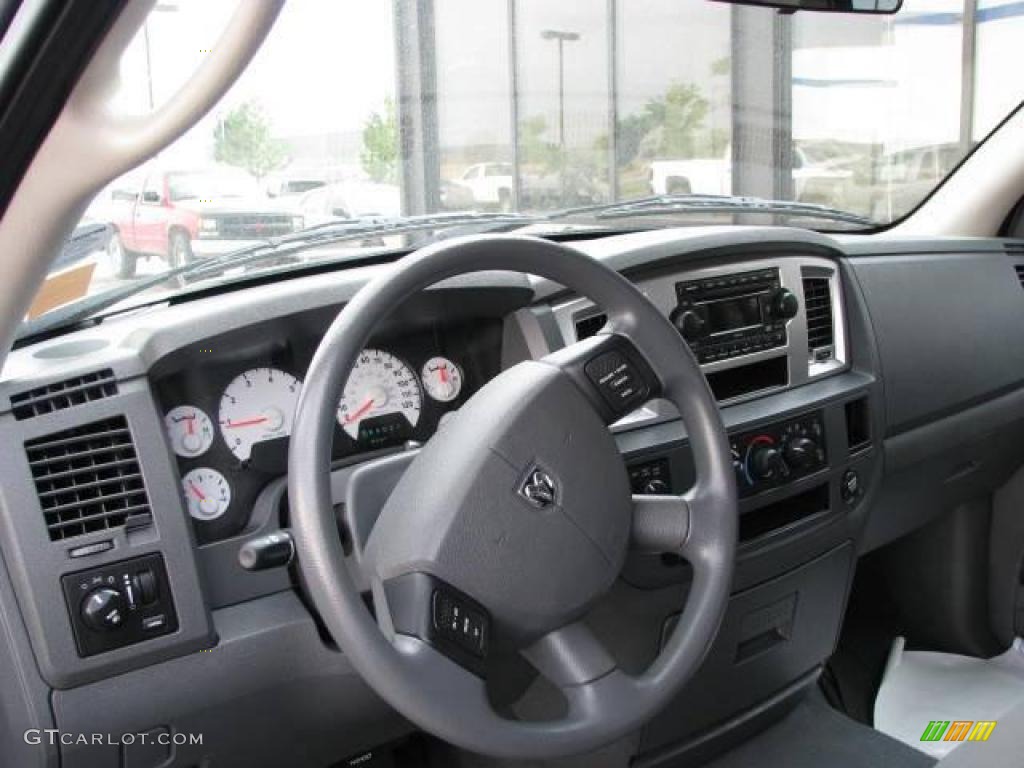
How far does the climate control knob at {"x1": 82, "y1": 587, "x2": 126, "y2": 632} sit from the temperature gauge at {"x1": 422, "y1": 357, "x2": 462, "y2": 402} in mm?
628

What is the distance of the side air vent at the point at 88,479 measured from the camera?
5.35 ft

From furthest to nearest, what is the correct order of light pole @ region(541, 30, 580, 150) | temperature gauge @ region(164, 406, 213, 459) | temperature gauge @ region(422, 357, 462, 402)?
light pole @ region(541, 30, 580, 150) → temperature gauge @ region(422, 357, 462, 402) → temperature gauge @ region(164, 406, 213, 459)

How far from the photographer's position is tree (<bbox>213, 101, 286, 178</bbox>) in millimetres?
1983

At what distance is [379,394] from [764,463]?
2.60 ft

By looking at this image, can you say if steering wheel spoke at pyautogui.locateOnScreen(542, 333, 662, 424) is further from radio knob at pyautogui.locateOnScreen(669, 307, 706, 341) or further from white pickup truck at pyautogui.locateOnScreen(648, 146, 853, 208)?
white pickup truck at pyautogui.locateOnScreen(648, 146, 853, 208)

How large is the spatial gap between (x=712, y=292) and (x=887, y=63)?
93.7 inches

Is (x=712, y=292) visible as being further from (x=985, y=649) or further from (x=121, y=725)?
(x=985, y=649)

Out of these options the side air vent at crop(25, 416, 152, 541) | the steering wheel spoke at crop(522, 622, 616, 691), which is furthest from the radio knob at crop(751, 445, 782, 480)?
the side air vent at crop(25, 416, 152, 541)

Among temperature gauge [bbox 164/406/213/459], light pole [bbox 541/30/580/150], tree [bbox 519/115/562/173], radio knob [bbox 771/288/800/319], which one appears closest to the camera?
temperature gauge [bbox 164/406/213/459]

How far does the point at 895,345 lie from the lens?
273 centimetres

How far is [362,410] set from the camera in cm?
196

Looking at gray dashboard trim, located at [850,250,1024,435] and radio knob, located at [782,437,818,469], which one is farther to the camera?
gray dashboard trim, located at [850,250,1024,435]

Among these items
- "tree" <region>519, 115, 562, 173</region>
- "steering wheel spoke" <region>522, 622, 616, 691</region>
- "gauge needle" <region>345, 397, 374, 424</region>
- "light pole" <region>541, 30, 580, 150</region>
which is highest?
"light pole" <region>541, 30, 580, 150</region>

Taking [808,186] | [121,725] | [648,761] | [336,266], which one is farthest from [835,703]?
[121,725]
